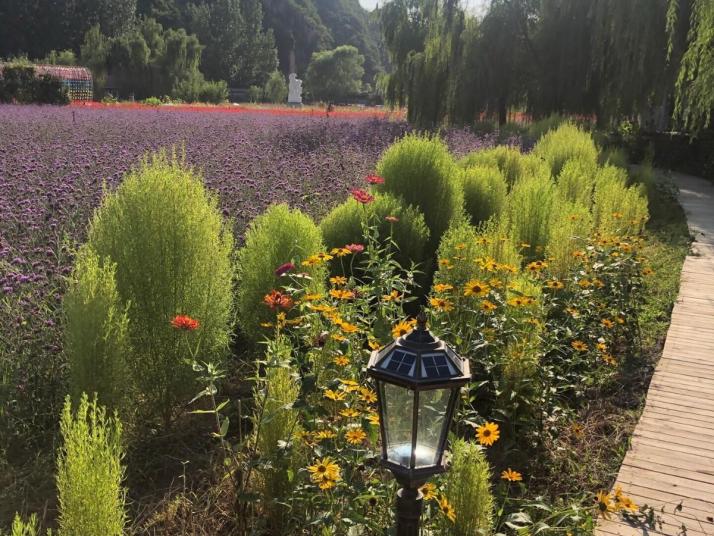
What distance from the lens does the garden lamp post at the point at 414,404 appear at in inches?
59.9

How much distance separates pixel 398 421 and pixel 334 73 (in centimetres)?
7514

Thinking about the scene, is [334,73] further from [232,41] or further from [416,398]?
[416,398]

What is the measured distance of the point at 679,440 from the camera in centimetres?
295

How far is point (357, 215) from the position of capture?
4.76m

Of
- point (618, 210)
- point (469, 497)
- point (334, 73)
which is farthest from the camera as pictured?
point (334, 73)

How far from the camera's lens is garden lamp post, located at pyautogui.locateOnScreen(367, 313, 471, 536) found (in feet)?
4.99

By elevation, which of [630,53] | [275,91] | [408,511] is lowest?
[408,511]

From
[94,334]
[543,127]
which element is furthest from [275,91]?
[94,334]

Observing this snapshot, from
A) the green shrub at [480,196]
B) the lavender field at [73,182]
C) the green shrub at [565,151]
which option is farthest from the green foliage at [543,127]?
the green shrub at [480,196]

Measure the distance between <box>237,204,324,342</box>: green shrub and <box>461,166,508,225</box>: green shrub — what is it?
298cm

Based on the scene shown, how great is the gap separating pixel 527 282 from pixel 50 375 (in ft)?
7.93

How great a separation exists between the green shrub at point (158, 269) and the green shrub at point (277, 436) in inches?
25.9

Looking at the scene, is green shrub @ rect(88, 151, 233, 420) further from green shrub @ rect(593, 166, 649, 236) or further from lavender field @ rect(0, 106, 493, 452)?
green shrub @ rect(593, 166, 649, 236)

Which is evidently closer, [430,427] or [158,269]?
[430,427]
